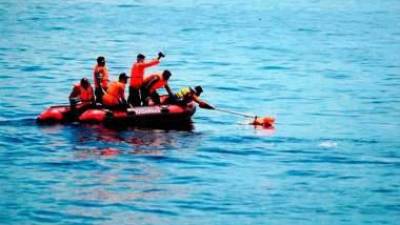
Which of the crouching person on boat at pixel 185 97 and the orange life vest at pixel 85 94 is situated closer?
the orange life vest at pixel 85 94

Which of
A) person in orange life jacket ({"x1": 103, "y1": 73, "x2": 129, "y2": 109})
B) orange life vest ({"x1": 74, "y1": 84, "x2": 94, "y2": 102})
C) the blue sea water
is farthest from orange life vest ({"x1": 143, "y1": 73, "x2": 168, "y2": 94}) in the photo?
orange life vest ({"x1": 74, "y1": 84, "x2": 94, "y2": 102})

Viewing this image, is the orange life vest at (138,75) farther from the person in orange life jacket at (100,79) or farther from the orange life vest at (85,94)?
the orange life vest at (85,94)

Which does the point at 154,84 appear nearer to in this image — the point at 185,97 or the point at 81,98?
the point at 185,97

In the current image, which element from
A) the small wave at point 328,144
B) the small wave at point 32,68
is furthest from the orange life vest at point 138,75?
the small wave at point 32,68

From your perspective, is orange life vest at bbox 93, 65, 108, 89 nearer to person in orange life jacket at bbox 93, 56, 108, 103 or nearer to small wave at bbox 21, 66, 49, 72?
person in orange life jacket at bbox 93, 56, 108, 103

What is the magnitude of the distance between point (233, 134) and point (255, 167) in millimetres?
4137

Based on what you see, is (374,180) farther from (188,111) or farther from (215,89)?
(215,89)

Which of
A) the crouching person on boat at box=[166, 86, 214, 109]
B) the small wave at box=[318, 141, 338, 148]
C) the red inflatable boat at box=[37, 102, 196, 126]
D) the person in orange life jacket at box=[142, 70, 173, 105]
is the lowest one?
the small wave at box=[318, 141, 338, 148]

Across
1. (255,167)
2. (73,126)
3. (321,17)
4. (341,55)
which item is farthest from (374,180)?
(321,17)

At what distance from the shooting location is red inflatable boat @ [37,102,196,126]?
2808 centimetres

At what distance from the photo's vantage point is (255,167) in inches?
1027

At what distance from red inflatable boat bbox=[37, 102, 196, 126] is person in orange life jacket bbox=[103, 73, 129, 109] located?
0.21m

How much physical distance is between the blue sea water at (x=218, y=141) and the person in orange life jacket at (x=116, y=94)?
0.84 m

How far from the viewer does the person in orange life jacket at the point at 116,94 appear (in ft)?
92.5
